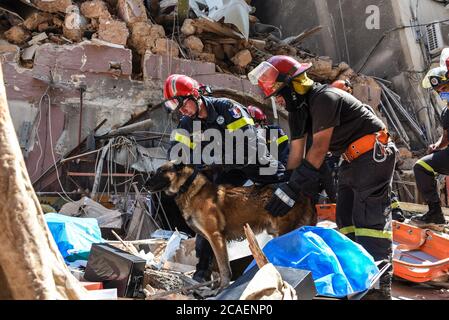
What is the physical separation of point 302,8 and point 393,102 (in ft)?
12.7

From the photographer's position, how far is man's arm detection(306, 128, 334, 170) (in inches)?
111

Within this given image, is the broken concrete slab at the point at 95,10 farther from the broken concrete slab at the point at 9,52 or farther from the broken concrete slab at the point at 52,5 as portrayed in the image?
the broken concrete slab at the point at 9,52

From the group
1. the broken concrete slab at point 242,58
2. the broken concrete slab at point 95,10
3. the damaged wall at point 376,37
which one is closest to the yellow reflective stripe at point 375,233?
the broken concrete slab at point 242,58

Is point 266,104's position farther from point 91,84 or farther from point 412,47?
point 412,47

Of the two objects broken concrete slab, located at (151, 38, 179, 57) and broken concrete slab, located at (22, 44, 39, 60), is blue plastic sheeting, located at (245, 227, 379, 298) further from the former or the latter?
broken concrete slab, located at (22, 44, 39, 60)

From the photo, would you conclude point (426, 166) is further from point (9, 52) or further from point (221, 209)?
point (9, 52)

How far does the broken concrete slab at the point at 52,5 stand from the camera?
681 centimetres

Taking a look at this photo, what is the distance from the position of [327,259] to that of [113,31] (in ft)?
19.3

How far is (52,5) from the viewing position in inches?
270

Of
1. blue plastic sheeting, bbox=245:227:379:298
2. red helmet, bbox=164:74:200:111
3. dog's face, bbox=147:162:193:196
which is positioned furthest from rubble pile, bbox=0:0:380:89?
blue plastic sheeting, bbox=245:227:379:298

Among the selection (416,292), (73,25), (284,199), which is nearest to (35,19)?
(73,25)

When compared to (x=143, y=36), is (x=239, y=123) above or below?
below

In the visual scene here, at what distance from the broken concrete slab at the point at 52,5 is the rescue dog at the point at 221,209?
513 centimetres

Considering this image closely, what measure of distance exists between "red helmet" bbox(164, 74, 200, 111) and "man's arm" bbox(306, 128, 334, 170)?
56.6 inches
